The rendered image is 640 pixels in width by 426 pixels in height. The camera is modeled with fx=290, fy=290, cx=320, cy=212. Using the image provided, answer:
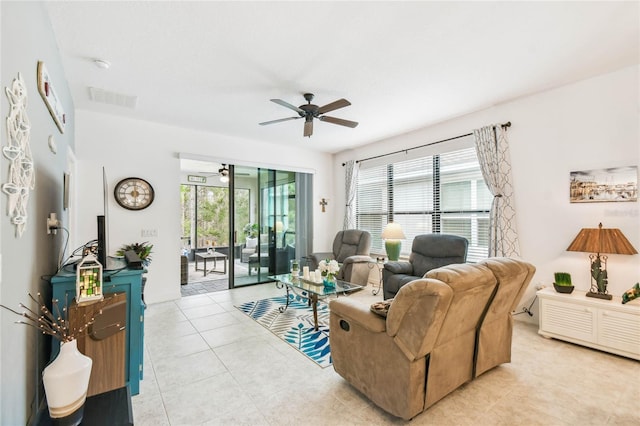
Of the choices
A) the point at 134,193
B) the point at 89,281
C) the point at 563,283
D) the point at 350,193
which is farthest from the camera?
the point at 350,193

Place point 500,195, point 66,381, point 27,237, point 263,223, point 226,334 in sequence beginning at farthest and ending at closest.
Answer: point 263,223
point 500,195
point 226,334
point 27,237
point 66,381

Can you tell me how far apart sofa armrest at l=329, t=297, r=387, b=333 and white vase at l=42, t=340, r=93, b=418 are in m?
1.47

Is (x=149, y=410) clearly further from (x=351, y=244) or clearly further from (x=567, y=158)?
(x=567, y=158)

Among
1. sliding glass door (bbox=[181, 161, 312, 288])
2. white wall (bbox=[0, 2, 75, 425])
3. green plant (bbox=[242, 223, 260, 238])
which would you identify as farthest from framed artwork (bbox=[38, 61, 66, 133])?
green plant (bbox=[242, 223, 260, 238])

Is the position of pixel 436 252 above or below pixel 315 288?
above

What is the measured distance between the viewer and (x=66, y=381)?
1.25 m

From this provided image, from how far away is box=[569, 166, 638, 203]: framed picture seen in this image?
2844mm

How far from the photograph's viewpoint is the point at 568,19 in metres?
2.17

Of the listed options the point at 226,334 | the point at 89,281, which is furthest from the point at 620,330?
the point at 89,281

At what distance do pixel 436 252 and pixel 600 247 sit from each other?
5.48 ft

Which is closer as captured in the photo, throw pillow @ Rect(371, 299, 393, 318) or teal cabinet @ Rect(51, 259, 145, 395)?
throw pillow @ Rect(371, 299, 393, 318)

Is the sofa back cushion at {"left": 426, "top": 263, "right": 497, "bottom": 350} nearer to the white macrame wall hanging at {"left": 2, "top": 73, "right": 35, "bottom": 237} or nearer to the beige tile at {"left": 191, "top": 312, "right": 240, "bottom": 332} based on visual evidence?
the white macrame wall hanging at {"left": 2, "top": 73, "right": 35, "bottom": 237}

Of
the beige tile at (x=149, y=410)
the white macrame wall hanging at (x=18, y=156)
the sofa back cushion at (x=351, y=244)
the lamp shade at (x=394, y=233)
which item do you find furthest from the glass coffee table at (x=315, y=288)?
the white macrame wall hanging at (x=18, y=156)

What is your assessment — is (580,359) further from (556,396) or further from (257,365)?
(257,365)
